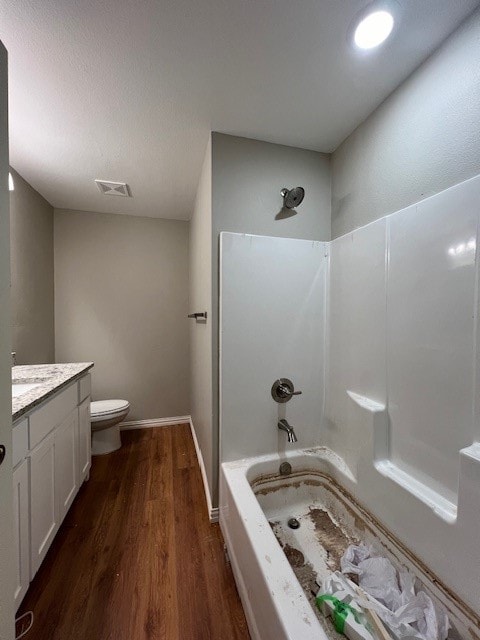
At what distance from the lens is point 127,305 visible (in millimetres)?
2730

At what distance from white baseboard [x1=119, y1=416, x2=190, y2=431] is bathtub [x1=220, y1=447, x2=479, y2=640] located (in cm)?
158

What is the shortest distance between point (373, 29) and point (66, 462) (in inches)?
99.6

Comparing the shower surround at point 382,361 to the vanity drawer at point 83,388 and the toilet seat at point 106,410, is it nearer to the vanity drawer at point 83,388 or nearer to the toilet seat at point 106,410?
the vanity drawer at point 83,388

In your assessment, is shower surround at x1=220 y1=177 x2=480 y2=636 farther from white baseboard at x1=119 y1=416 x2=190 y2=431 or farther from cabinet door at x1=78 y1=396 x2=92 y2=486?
white baseboard at x1=119 y1=416 x2=190 y2=431

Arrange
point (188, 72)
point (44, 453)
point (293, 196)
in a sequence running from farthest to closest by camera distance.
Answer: point (293, 196) < point (44, 453) < point (188, 72)

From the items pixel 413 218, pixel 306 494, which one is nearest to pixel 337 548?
pixel 306 494

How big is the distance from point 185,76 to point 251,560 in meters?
2.05

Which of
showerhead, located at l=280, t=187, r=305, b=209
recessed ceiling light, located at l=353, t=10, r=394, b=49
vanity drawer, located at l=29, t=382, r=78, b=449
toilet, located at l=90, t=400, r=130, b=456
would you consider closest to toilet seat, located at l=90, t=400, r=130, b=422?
toilet, located at l=90, t=400, r=130, b=456

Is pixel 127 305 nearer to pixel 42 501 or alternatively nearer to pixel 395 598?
pixel 42 501

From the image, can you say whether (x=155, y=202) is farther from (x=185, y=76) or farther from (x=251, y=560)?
(x=251, y=560)

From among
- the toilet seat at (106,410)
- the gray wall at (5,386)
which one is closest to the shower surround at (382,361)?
the gray wall at (5,386)

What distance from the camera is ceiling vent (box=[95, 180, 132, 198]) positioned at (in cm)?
205

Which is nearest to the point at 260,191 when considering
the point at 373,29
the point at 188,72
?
the point at 188,72

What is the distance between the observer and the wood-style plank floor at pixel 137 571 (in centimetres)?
102
